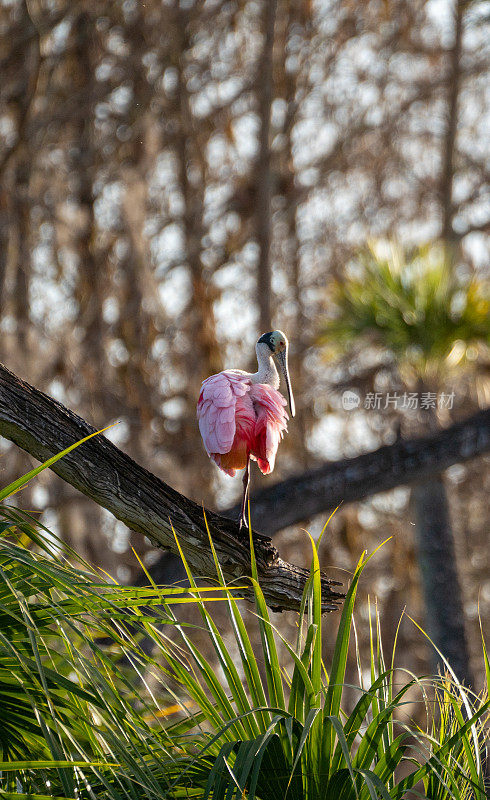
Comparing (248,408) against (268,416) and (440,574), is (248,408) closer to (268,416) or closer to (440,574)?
(268,416)

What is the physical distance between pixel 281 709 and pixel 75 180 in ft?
39.2

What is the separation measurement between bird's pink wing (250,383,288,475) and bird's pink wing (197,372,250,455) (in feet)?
0.17

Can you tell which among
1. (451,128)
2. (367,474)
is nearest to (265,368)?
(367,474)

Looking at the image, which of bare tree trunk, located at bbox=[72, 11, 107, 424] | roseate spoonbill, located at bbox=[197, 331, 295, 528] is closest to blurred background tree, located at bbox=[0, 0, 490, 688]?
bare tree trunk, located at bbox=[72, 11, 107, 424]

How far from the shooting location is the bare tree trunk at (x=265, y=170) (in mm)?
12305

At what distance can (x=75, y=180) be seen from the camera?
13602 mm

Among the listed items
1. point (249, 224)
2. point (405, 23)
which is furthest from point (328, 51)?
point (249, 224)

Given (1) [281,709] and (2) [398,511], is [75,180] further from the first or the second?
(1) [281,709]

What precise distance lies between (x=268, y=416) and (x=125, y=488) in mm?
656

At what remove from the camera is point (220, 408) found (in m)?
3.35

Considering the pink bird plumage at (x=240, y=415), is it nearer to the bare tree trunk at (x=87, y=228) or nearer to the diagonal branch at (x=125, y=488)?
the diagonal branch at (x=125, y=488)

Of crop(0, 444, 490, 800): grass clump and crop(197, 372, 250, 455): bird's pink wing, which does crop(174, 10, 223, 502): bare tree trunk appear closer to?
crop(197, 372, 250, 455): bird's pink wing

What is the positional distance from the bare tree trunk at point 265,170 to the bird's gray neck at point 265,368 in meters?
8.82

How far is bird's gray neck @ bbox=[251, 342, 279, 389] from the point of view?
3.34 metres
